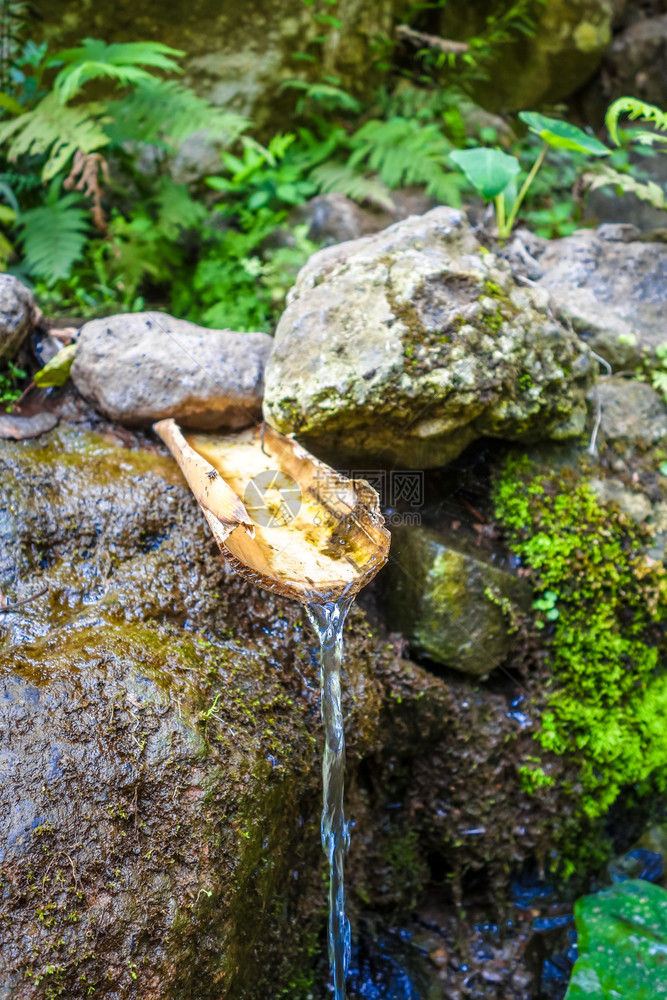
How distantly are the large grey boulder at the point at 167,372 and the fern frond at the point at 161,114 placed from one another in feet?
5.30

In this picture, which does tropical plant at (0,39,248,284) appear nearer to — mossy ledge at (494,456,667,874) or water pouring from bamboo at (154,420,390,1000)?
water pouring from bamboo at (154,420,390,1000)

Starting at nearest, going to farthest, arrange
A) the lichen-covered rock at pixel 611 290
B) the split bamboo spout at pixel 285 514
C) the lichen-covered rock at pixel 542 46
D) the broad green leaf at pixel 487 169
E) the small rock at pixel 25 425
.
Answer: the split bamboo spout at pixel 285 514
the small rock at pixel 25 425
the broad green leaf at pixel 487 169
the lichen-covered rock at pixel 611 290
the lichen-covered rock at pixel 542 46

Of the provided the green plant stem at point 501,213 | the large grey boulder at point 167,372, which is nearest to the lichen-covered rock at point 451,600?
the large grey boulder at point 167,372

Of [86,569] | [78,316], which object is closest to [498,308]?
[86,569]

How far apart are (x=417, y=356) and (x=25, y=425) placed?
66.2 inches

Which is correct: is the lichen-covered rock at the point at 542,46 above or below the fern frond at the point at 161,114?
above

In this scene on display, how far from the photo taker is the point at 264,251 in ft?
12.4

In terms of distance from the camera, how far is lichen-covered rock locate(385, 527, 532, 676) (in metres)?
2.56

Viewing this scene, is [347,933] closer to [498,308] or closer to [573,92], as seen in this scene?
[498,308]

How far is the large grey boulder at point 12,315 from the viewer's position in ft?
8.38

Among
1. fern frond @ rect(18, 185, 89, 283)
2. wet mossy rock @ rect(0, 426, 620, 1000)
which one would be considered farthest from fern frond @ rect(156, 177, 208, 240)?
wet mossy rock @ rect(0, 426, 620, 1000)

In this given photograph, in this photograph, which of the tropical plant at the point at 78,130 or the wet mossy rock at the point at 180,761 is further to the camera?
the tropical plant at the point at 78,130

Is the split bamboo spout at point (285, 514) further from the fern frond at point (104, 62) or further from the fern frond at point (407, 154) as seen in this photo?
the fern frond at point (407, 154)

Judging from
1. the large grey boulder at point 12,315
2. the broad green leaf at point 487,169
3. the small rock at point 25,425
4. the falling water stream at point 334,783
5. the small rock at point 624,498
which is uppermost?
the broad green leaf at point 487,169
